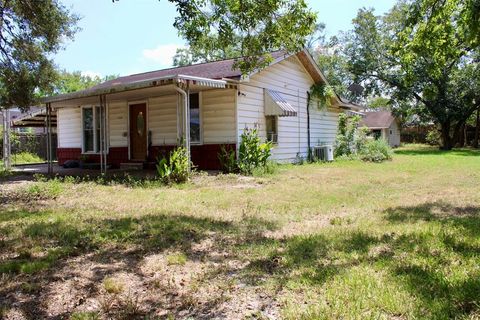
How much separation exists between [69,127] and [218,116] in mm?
7994

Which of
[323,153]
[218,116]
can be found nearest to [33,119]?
[218,116]

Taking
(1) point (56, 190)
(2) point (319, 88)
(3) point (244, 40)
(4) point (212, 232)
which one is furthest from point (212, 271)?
(2) point (319, 88)

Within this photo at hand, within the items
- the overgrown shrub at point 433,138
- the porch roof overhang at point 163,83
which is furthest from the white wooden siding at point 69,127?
the overgrown shrub at point 433,138

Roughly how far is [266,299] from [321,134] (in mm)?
16063

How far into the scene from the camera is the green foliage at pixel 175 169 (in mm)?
10148

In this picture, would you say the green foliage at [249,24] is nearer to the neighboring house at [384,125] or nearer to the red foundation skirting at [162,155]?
the red foundation skirting at [162,155]

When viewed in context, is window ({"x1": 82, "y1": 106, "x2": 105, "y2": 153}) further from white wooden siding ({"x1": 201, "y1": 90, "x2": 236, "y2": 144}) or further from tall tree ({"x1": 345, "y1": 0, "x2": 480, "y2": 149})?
tall tree ({"x1": 345, "y1": 0, "x2": 480, "y2": 149})

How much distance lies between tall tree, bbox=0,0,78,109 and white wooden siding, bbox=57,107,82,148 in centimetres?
401

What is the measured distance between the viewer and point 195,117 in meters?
13.6

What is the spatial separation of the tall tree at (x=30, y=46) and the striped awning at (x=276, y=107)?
Answer: 21.4 feet

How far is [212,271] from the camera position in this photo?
379 cm

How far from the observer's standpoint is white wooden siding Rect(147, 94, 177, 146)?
14125 mm

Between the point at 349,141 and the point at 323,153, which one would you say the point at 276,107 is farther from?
the point at 349,141

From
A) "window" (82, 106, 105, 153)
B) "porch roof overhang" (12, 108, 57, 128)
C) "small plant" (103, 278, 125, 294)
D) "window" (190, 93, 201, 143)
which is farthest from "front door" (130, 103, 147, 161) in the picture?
"small plant" (103, 278, 125, 294)
